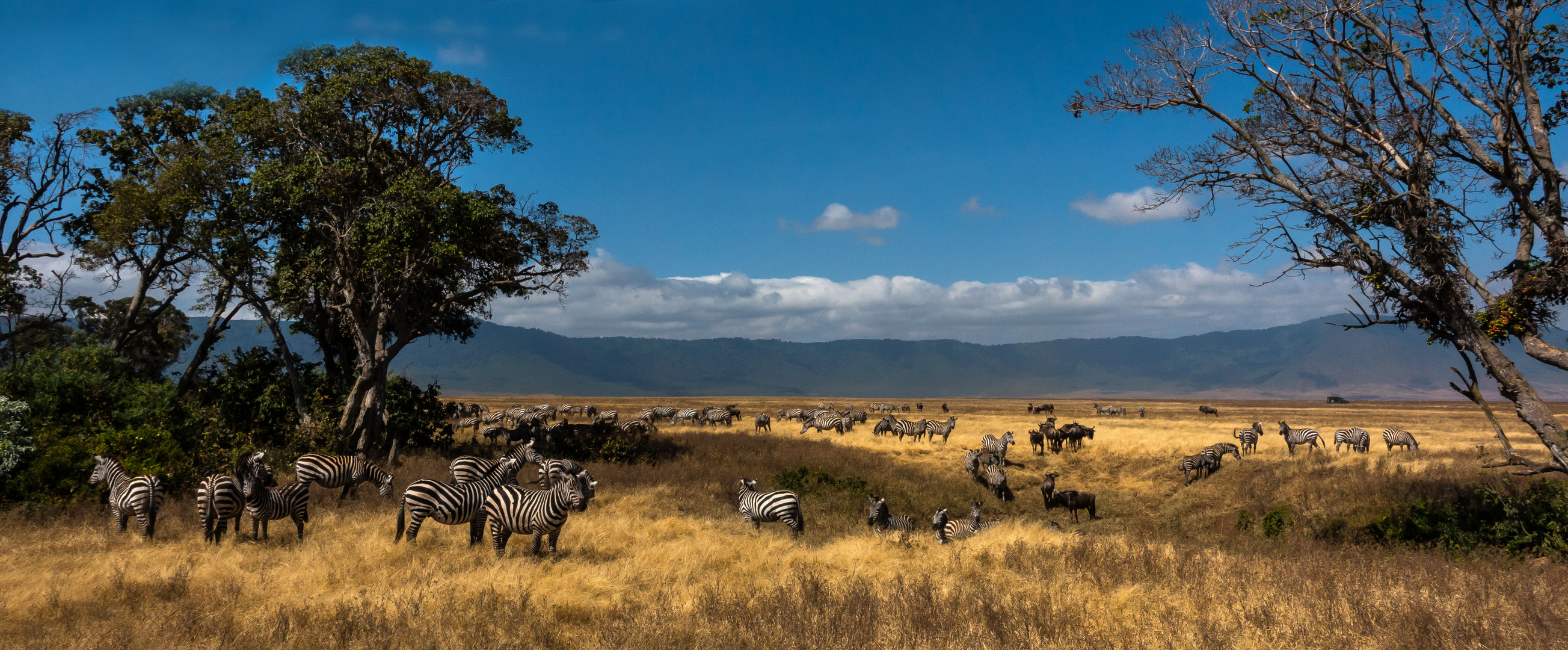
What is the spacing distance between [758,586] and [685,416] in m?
45.4

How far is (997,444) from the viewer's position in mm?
34125

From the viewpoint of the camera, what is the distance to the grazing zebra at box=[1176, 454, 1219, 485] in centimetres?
2723

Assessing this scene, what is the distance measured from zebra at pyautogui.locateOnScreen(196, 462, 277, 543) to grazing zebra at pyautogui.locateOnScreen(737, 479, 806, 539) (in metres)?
10.2

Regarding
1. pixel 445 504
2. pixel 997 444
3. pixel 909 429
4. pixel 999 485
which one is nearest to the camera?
pixel 445 504

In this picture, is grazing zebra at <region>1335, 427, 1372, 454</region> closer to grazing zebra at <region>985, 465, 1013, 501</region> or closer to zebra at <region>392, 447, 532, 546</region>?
grazing zebra at <region>985, 465, 1013, 501</region>

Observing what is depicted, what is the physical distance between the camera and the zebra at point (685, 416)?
54.7 m

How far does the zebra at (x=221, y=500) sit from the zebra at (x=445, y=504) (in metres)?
3.00

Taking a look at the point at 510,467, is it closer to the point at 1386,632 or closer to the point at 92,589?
the point at 92,589

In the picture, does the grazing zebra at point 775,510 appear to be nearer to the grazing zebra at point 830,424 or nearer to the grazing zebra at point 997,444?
the grazing zebra at point 997,444

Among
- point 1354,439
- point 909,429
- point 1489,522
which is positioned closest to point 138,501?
point 1489,522

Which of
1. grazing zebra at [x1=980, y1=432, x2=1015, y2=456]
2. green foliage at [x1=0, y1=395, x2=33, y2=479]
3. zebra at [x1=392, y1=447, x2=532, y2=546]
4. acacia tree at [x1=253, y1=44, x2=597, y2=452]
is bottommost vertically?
grazing zebra at [x1=980, y1=432, x2=1015, y2=456]

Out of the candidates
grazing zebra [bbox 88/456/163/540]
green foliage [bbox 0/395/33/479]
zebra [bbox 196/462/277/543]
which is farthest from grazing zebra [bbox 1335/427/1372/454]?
green foliage [bbox 0/395/33/479]

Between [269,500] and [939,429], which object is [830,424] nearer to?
[939,429]

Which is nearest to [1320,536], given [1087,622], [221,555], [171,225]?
[1087,622]
